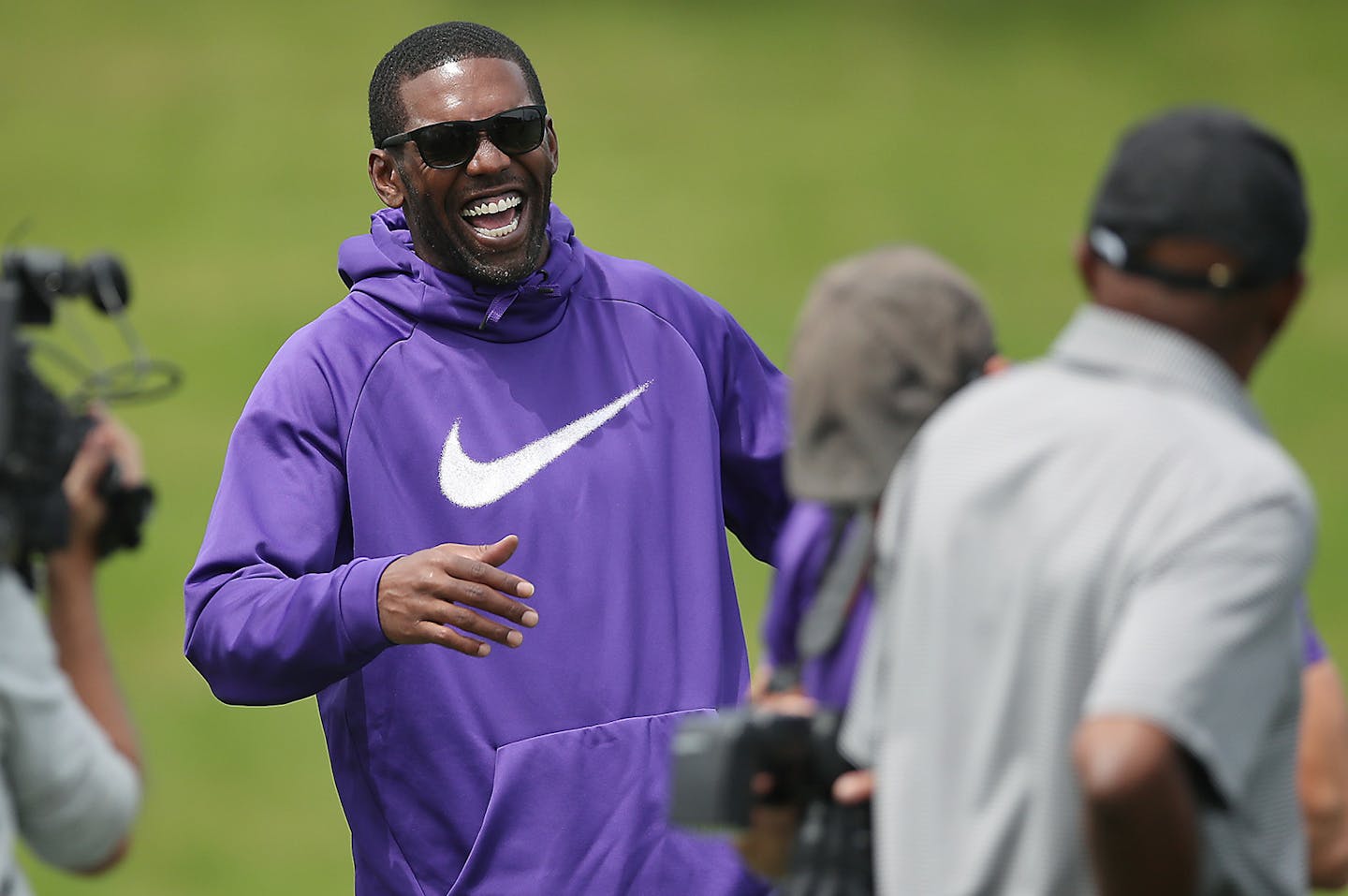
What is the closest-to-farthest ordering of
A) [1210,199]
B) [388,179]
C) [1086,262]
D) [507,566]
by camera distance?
[1210,199]
[1086,262]
[507,566]
[388,179]

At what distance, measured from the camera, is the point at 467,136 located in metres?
3.09

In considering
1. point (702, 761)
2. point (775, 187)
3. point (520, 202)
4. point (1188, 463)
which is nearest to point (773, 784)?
point (702, 761)

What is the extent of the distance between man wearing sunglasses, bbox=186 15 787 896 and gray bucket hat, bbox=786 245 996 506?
0.92 m

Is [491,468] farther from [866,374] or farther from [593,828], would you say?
[866,374]

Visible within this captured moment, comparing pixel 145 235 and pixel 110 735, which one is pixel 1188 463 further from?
pixel 145 235

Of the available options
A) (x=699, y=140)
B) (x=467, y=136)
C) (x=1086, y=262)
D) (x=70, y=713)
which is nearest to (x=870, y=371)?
(x=1086, y=262)

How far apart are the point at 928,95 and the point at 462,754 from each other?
9.53m

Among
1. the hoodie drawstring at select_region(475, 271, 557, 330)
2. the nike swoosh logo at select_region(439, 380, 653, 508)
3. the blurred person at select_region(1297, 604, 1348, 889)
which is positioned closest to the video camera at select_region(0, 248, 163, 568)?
the nike swoosh logo at select_region(439, 380, 653, 508)

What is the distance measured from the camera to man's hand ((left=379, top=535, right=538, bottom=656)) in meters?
2.46

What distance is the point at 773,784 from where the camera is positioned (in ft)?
6.52

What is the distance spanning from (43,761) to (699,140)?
975cm

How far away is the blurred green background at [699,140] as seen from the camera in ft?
34.6

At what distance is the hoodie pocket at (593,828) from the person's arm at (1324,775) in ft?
3.55

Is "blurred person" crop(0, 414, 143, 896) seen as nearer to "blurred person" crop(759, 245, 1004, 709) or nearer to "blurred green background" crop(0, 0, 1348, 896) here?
"blurred person" crop(759, 245, 1004, 709)
